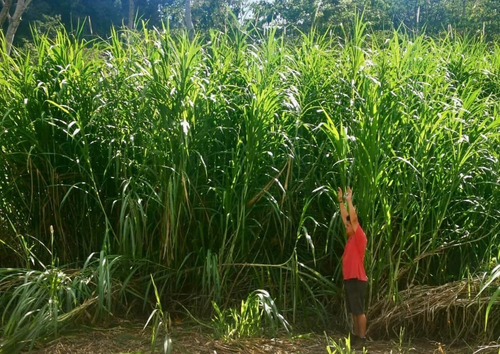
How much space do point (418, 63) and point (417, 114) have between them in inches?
20.2

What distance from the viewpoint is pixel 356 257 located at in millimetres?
3354

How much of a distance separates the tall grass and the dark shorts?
0.87ft

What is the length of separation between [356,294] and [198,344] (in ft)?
2.73

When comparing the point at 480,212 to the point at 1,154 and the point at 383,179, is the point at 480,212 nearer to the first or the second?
the point at 383,179

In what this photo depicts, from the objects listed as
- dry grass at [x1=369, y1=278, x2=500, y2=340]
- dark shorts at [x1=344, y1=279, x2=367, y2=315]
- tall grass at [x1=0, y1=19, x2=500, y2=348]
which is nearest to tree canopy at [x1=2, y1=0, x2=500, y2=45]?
tall grass at [x1=0, y1=19, x2=500, y2=348]

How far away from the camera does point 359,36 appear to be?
4.42 m

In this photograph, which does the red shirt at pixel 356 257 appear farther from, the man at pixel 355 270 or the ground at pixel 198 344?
the ground at pixel 198 344

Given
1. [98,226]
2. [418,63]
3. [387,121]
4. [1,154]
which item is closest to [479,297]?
[387,121]

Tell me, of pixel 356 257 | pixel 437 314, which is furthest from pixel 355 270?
pixel 437 314

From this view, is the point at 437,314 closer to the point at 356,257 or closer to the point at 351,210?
the point at 356,257

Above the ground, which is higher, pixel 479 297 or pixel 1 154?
pixel 1 154

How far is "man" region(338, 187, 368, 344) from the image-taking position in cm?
334

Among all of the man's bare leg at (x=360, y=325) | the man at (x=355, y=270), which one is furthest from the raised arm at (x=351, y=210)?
the man's bare leg at (x=360, y=325)

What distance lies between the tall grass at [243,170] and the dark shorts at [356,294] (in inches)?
10.5
